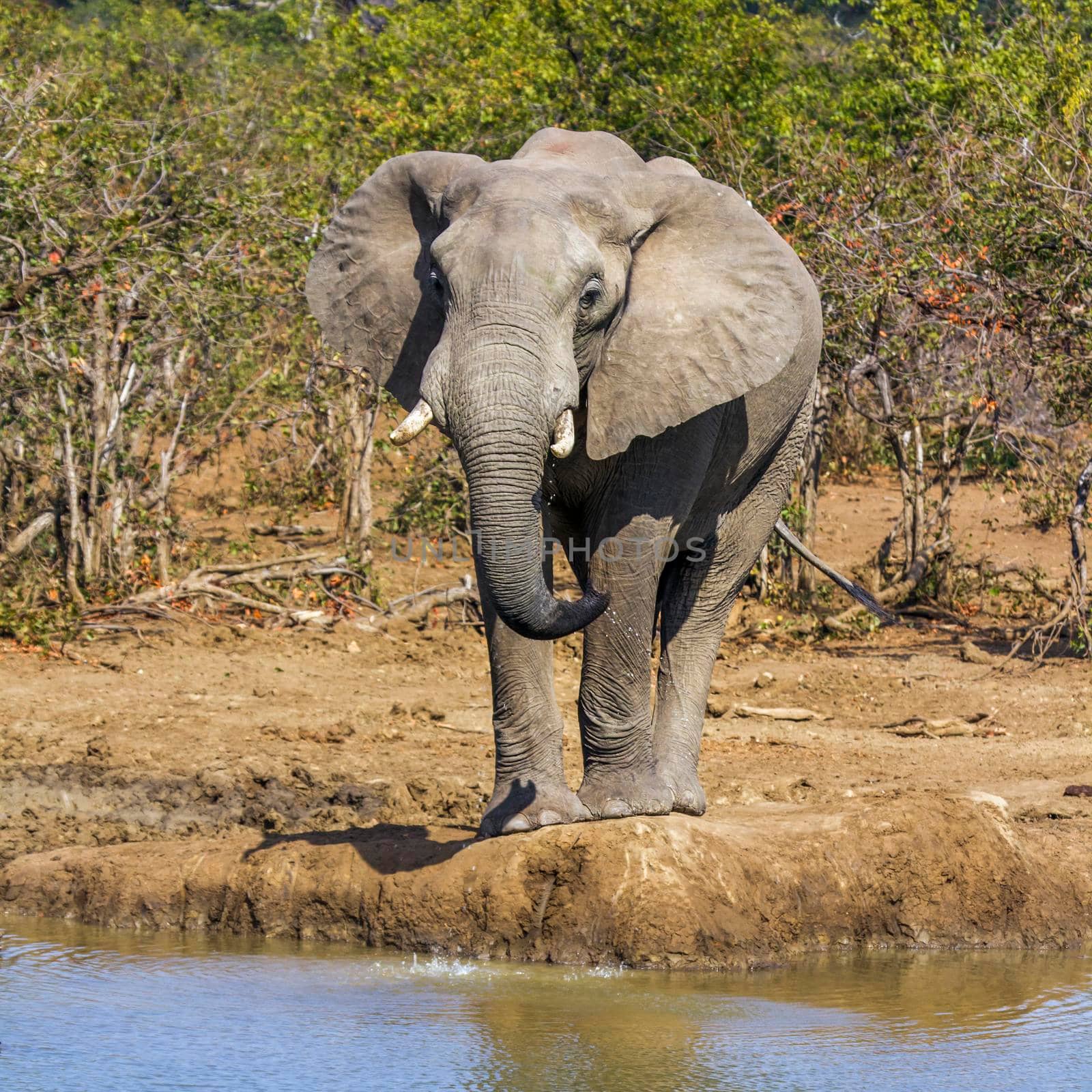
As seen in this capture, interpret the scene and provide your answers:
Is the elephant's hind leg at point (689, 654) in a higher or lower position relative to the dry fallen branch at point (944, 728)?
higher

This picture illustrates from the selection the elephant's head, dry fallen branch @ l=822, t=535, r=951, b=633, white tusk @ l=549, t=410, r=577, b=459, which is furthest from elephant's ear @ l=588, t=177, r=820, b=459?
dry fallen branch @ l=822, t=535, r=951, b=633

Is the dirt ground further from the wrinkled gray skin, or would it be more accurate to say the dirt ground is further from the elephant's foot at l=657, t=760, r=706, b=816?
the wrinkled gray skin

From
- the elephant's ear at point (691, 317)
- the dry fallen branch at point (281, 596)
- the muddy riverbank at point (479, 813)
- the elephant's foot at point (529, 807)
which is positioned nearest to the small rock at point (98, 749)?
the muddy riverbank at point (479, 813)

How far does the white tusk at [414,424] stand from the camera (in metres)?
5.29

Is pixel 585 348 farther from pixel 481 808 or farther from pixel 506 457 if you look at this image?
pixel 481 808

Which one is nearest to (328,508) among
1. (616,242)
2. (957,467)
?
A: (957,467)

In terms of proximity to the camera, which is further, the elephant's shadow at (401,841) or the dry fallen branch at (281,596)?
the dry fallen branch at (281,596)

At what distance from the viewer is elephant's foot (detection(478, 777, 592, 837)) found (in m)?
6.13

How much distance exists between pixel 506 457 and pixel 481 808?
285cm

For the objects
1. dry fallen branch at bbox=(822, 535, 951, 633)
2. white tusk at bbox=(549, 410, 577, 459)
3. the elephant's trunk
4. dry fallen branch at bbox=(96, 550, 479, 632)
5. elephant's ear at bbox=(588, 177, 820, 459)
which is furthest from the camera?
dry fallen branch at bbox=(822, 535, 951, 633)

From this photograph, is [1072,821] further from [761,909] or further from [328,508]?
[328,508]

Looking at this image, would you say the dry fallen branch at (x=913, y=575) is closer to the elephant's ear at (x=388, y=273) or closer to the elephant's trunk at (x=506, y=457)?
the elephant's ear at (x=388, y=273)

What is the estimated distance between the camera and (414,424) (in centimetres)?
530

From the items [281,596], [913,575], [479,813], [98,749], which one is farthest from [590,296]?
[913,575]
